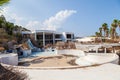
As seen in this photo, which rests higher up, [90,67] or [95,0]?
[95,0]

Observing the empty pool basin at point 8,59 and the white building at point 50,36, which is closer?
the empty pool basin at point 8,59

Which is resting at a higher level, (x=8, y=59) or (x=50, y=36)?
(x=50, y=36)

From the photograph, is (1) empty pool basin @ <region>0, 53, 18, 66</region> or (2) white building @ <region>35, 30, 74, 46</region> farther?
(2) white building @ <region>35, 30, 74, 46</region>

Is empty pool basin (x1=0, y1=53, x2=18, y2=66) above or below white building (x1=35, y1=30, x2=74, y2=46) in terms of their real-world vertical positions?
below

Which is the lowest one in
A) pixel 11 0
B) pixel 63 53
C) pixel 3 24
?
pixel 63 53

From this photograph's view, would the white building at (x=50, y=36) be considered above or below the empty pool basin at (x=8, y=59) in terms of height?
above

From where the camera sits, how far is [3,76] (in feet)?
13.3

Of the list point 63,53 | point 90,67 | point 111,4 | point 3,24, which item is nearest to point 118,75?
point 90,67

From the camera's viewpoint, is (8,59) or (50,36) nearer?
(8,59)

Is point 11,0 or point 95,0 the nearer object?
point 11,0

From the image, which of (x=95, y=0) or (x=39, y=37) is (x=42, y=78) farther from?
(x=39, y=37)

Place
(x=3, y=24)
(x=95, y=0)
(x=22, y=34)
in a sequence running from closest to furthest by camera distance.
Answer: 1. (x=95, y=0)
2. (x=3, y=24)
3. (x=22, y=34)

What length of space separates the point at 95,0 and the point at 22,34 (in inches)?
1193

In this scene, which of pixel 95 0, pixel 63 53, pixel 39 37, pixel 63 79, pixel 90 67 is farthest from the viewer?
pixel 39 37
